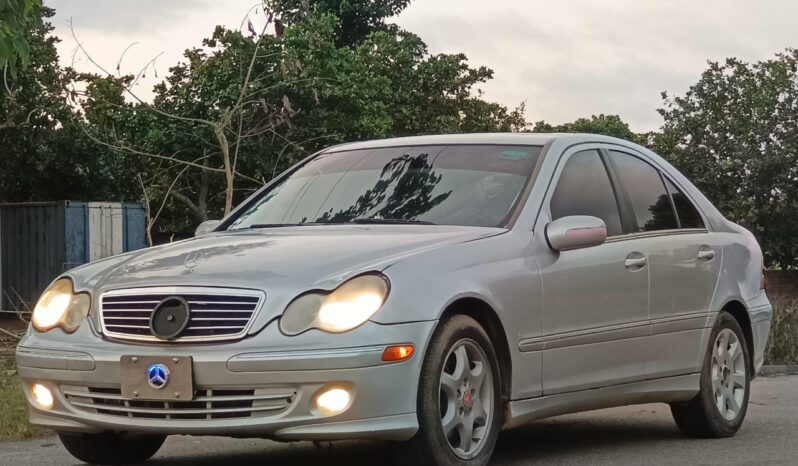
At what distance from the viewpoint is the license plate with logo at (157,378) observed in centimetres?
549

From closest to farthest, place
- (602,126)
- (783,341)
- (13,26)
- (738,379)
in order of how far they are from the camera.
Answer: (738,379) → (13,26) → (783,341) → (602,126)

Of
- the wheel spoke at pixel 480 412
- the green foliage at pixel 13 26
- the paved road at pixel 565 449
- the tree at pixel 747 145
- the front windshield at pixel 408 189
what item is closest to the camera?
the wheel spoke at pixel 480 412

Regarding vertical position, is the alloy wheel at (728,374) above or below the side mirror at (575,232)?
below

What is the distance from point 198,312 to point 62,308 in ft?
2.74

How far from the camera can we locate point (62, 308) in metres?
6.07

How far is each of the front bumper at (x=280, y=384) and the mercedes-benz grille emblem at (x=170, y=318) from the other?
2.2 inches

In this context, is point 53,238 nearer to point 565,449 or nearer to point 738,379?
point 738,379

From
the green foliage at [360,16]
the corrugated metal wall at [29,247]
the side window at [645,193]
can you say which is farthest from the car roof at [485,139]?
A: the green foliage at [360,16]

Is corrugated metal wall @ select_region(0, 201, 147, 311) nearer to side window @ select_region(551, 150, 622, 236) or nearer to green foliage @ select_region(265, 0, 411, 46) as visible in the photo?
side window @ select_region(551, 150, 622, 236)

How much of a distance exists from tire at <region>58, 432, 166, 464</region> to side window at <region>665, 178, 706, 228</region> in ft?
10.7

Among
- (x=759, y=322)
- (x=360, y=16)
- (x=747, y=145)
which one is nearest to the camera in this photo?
(x=759, y=322)

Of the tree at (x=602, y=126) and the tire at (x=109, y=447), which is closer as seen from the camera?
the tire at (x=109, y=447)

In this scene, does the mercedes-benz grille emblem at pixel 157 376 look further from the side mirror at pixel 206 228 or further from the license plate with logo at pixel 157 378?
the side mirror at pixel 206 228

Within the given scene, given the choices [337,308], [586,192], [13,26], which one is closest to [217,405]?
[337,308]
